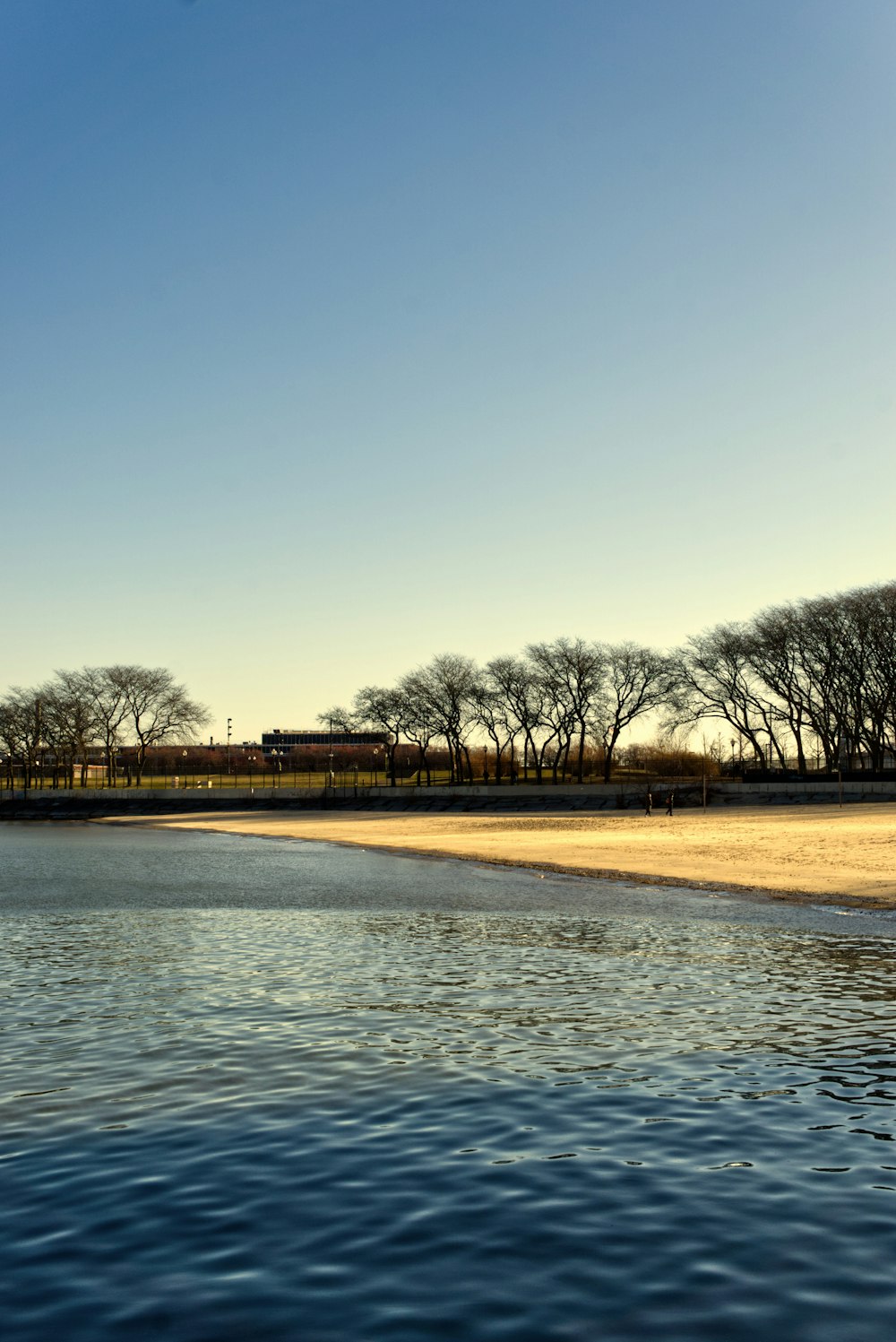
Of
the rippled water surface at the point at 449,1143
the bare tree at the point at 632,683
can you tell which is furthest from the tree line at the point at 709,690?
the rippled water surface at the point at 449,1143

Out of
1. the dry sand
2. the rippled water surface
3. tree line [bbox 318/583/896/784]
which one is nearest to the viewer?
the rippled water surface

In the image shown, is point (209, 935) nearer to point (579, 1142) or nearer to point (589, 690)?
point (579, 1142)

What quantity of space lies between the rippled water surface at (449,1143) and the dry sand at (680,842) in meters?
15.6

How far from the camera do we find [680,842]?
55.6 meters

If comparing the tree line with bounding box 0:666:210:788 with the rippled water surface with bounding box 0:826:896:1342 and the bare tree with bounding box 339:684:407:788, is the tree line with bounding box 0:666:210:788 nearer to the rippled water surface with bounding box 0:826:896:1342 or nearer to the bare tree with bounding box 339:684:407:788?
the bare tree with bounding box 339:684:407:788

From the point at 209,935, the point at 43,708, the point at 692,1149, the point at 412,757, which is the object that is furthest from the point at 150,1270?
the point at 412,757

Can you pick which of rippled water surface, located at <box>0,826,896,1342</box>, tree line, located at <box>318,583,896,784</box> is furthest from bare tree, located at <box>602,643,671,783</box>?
rippled water surface, located at <box>0,826,896,1342</box>

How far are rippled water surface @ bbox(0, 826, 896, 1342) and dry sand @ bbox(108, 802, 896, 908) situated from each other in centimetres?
1558

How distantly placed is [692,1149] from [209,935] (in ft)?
55.3

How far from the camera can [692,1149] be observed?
1025 cm

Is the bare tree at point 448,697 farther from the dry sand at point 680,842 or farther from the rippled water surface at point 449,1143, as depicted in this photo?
the rippled water surface at point 449,1143

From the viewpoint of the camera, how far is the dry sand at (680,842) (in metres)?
37.9

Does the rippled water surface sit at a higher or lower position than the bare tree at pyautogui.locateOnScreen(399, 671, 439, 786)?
lower

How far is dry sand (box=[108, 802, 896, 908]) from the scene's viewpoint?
37.9m
